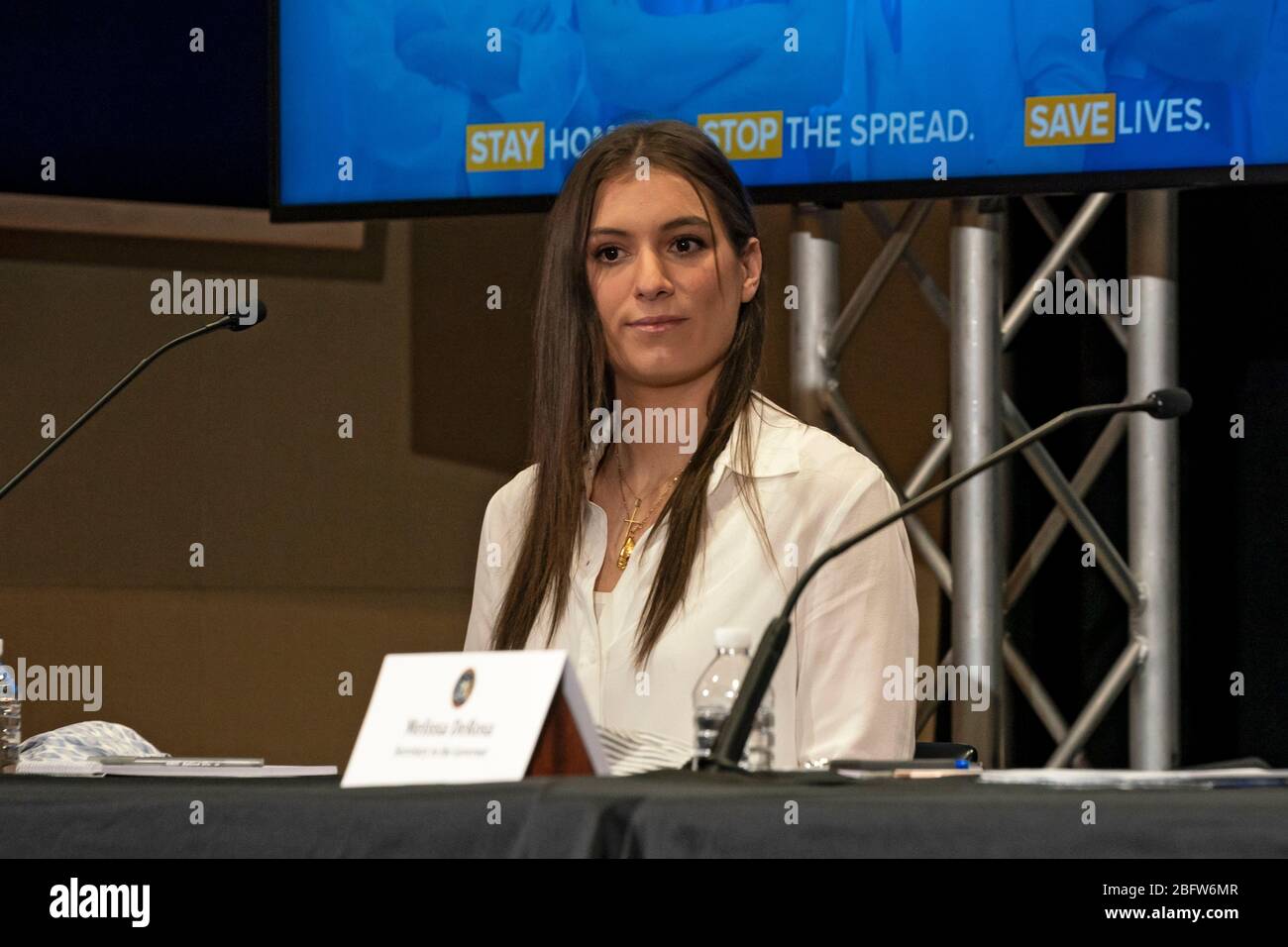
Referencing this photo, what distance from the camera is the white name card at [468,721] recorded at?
137cm

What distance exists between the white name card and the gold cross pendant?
37.1 inches

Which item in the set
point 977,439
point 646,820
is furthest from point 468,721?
point 977,439

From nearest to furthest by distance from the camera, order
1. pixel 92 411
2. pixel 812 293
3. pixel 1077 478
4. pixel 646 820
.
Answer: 1. pixel 646 820
2. pixel 92 411
3. pixel 1077 478
4. pixel 812 293

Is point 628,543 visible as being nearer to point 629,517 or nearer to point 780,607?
point 629,517

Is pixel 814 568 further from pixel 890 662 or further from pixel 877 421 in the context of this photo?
pixel 877 421

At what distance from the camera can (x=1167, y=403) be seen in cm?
166

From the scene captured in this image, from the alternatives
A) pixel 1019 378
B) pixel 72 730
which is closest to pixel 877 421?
pixel 1019 378

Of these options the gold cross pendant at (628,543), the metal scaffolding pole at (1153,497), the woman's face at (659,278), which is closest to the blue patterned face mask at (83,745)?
the gold cross pendant at (628,543)

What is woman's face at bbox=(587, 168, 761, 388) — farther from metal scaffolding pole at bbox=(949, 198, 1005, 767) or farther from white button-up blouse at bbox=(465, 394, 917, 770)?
metal scaffolding pole at bbox=(949, 198, 1005, 767)

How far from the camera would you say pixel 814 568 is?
5.02 feet

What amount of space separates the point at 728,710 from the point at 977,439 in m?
1.61

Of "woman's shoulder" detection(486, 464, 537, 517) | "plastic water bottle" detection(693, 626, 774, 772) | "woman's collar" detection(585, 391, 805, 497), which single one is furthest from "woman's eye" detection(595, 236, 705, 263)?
"plastic water bottle" detection(693, 626, 774, 772)

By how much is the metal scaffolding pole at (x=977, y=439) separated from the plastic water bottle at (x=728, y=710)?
141cm
